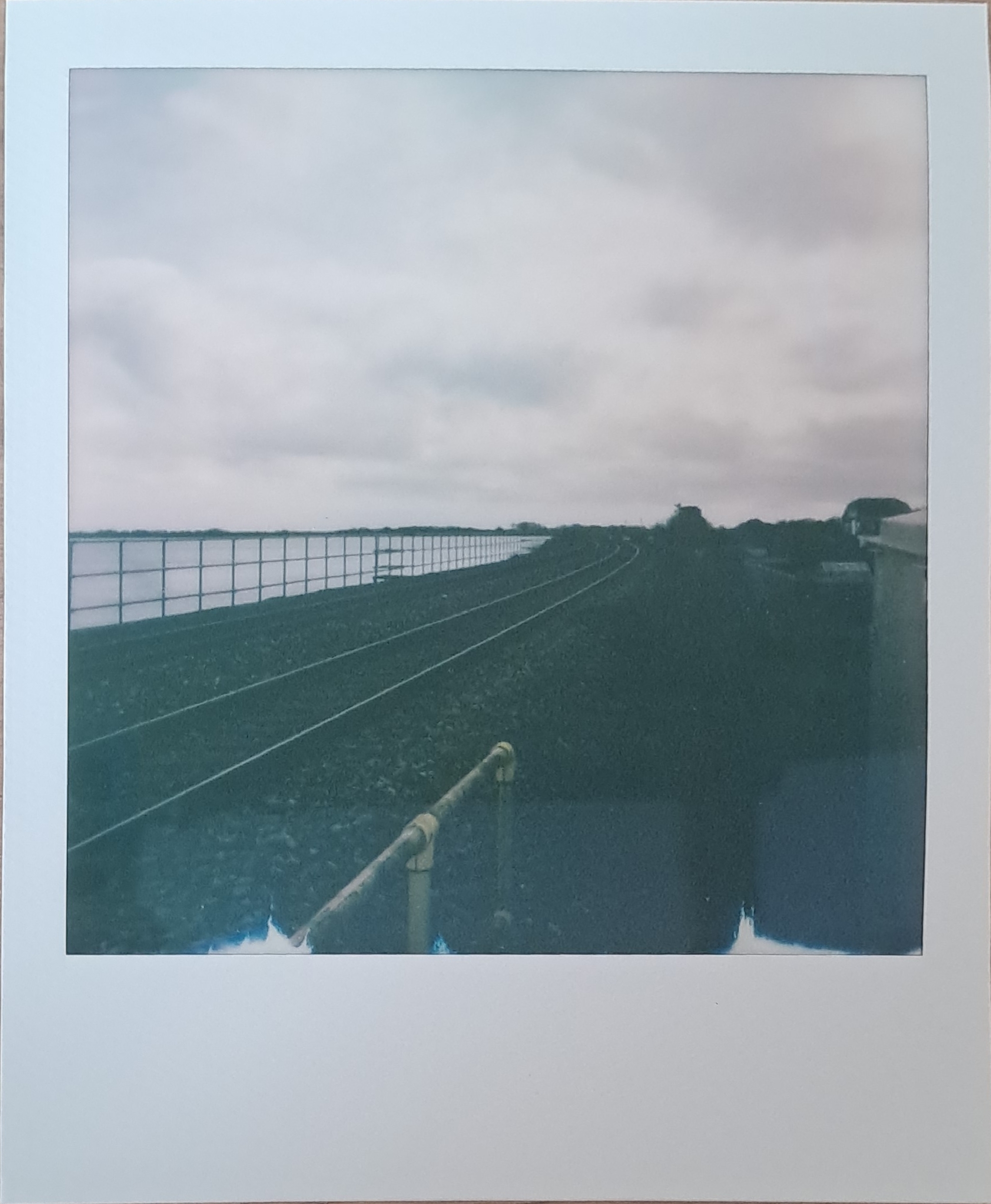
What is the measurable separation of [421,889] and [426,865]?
47mm

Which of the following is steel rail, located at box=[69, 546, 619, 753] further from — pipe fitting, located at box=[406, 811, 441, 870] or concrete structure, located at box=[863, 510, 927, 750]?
concrete structure, located at box=[863, 510, 927, 750]

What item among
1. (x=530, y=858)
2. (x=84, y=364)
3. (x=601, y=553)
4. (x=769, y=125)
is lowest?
(x=530, y=858)

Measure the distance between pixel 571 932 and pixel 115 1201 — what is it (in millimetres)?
1015

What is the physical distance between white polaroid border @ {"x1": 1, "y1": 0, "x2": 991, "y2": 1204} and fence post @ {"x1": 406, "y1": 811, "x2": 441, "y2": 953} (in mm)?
52

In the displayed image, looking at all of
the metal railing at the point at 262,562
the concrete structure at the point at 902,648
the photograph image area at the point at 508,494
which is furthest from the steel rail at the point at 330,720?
the concrete structure at the point at 902,648

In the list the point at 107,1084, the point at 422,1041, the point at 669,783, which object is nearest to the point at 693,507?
the point at 669,783

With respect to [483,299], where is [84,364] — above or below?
below

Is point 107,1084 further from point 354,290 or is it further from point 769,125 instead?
point 769,125

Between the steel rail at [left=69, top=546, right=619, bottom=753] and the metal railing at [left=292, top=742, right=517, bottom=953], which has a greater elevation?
the steel rail at [left=69, top=546, right=619, bottom=753]

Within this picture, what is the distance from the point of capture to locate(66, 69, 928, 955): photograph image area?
1812 mm

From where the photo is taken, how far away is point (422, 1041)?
5.91ft

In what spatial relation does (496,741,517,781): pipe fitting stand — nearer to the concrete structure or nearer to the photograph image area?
the photograph image area

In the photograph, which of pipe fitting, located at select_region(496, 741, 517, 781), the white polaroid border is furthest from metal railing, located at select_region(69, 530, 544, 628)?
pipe fitting, located at select_region(496, 741, 517, 781)

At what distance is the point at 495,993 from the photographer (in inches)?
71.3
